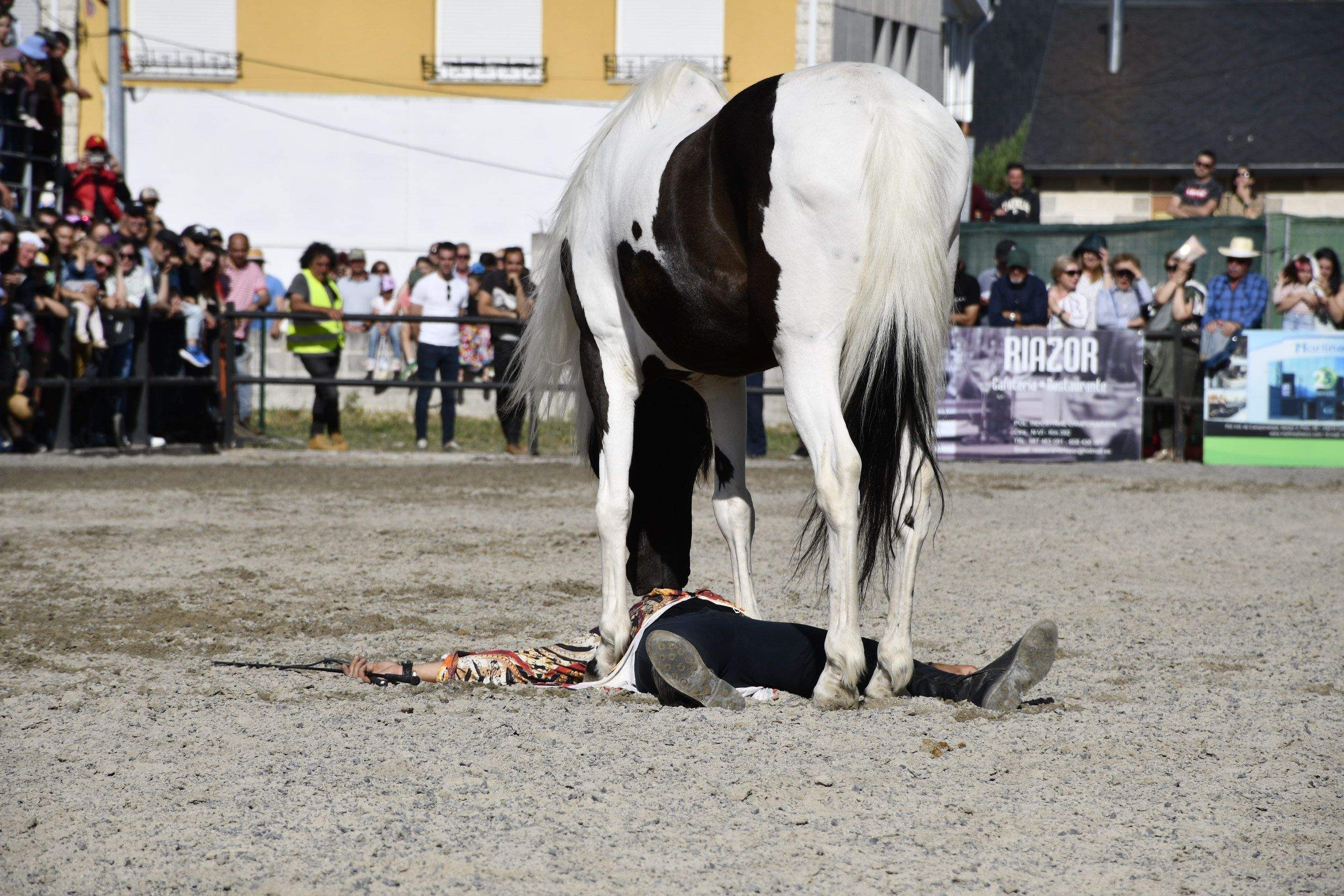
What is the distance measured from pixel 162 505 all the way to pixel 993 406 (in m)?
6.94

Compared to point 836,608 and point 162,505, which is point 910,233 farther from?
point 162,505

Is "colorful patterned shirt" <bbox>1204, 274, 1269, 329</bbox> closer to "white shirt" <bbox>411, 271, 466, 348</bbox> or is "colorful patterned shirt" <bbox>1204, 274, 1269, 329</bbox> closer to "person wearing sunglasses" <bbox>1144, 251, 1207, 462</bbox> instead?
"person wearing sunglasses" <bbox>1144, 251, 1207, 462</bbox>

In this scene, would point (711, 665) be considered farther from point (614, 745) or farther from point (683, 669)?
point (614, 745)

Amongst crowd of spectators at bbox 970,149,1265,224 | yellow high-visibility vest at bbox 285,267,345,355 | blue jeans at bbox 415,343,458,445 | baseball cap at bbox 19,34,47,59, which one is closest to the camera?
yellow high-visibility vest at bbox 285,267,345,355

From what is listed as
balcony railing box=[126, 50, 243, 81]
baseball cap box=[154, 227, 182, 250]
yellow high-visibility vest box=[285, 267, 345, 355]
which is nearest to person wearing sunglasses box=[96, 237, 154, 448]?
baseball cap box=[154, 227, 182, 250]

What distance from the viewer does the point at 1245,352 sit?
1190 cm

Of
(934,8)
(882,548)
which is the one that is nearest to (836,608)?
(882,548)

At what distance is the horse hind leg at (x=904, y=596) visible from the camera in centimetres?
399

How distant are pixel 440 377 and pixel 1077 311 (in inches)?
226

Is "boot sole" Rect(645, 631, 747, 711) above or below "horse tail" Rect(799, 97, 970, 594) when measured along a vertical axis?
below

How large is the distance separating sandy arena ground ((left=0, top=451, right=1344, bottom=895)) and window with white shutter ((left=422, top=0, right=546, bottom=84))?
16.2m

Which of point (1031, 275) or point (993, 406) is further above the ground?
point (1031, 275)

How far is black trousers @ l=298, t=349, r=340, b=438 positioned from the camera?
12141 millimetres

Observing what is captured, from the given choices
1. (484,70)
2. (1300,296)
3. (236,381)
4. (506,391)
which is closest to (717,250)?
(506,391)
